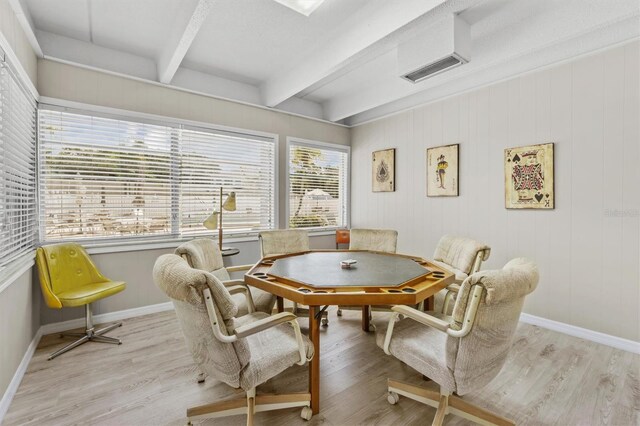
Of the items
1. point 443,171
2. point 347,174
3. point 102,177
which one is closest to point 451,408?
point 443,171

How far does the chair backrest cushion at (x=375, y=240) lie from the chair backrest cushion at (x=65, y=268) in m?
2.62

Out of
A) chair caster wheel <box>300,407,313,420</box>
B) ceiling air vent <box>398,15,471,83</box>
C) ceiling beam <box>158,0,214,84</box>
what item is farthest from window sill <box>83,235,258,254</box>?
ceiling air vent <box>398,15,471,83</box>

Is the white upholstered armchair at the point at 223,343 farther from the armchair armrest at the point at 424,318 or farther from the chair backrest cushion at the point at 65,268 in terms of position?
the chair backrest cushion at the point at 65,268

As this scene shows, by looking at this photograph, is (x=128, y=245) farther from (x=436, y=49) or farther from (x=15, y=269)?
(x=436, y=49)

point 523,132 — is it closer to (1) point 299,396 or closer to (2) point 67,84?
(1) point 299,396

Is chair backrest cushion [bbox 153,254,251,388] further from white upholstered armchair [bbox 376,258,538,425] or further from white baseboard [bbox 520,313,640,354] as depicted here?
white baseboard [bbox 520,313,640,354]

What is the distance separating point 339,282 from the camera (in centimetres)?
191

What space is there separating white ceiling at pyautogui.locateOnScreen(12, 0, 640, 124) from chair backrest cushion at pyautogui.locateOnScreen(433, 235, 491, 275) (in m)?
1.76

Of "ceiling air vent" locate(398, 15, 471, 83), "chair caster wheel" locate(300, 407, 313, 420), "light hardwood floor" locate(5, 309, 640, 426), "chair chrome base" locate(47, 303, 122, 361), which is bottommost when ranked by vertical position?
"light hardwood floor" locate(5, 309, 640, 426)

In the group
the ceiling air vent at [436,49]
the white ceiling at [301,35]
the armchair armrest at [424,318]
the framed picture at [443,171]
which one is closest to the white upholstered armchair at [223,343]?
the armchair armrest at [424,318]

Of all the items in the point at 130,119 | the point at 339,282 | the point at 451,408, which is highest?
the point at 130,119

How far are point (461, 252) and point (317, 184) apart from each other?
9.07 ft

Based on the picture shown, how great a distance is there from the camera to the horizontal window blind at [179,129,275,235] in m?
3.69

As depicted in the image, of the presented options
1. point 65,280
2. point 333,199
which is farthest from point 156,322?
point 333,199
